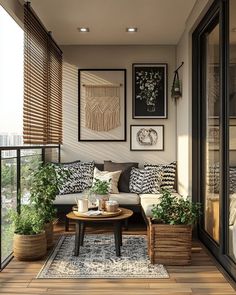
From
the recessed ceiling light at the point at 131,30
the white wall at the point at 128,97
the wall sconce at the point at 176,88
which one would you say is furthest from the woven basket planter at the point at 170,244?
the recessed ceiling light at the point at 131,30

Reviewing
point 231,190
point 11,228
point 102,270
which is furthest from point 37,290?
point 231,190

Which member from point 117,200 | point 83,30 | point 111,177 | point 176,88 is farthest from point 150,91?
point 117,200

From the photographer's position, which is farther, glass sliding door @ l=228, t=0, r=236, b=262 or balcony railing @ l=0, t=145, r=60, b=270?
balcony railing @ l=0, t=145, r=60, b=270

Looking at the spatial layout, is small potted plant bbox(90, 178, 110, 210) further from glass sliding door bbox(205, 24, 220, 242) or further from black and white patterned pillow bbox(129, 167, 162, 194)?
black and white patterned pillow bbox(129, 167, 162, 194)

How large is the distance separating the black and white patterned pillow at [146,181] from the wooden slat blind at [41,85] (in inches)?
49.6

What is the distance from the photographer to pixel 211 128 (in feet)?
13.8

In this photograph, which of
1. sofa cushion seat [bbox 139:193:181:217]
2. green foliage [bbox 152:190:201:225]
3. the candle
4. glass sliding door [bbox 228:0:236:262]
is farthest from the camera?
sofa cushion seat [bbox 139:193:181:217]

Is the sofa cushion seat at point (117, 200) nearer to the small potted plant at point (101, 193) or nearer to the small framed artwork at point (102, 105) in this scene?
the small potted plant at point (101, 193)

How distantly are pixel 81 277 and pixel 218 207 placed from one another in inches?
57.8

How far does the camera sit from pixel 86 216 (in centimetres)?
391

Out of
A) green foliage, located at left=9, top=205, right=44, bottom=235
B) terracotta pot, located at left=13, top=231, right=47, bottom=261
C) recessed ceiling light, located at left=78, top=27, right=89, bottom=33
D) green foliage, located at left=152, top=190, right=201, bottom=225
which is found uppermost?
recessed ceiling light, located at left=78, top=27, right=89, bottom=33

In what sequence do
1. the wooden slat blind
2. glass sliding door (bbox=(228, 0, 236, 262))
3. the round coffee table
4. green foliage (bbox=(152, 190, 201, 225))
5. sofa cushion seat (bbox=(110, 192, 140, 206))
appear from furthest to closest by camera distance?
sofa cushion seat (bbox=(110, 192, 140, 206)), the wooden slat blind, the round coffee table, green foliage (bbox=(152, 190, 201, 225)), glass sliding door (bbox=(228, 0, 236, 262))

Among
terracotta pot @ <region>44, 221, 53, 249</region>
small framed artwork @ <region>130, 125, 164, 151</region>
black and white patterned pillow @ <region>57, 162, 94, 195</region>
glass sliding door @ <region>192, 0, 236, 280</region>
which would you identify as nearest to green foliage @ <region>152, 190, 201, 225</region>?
glass sliding door @ <region>192, 0, 236, 280</region>

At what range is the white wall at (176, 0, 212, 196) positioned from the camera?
4.84 meters
